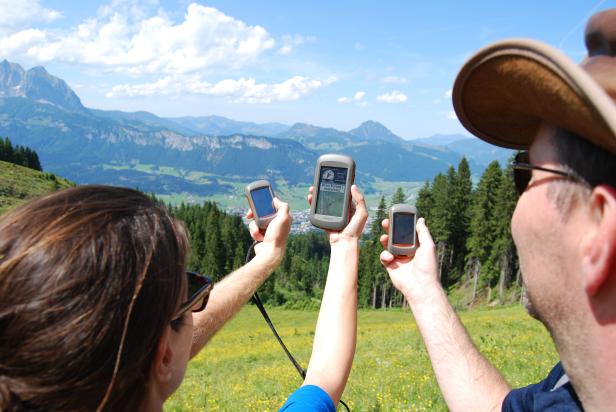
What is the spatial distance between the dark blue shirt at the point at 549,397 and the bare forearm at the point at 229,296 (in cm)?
170

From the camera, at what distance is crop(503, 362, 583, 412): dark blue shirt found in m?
1.96

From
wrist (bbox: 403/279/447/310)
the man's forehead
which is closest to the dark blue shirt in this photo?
wrist (bbox: 403/279/447/310)

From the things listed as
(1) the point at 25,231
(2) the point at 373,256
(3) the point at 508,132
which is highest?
(3) the point at 508,132

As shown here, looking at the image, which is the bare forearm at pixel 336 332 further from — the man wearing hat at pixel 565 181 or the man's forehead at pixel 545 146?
the man's forehead at pixel 545 146

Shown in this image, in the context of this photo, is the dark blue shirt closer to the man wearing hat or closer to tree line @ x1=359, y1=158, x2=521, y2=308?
the man wearing hat

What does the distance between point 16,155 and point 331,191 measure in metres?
106

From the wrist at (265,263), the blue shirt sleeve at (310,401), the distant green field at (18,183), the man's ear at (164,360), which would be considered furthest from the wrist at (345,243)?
the distant green field at (18,183)

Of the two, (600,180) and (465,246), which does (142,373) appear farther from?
(465,246)

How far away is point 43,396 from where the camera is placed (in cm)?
129

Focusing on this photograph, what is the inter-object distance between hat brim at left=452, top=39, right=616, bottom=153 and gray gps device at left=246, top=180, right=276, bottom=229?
1.81 m

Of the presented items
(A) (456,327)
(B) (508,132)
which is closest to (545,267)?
(B) (508,132)

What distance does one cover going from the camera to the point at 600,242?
1.47 meters

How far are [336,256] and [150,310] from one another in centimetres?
154

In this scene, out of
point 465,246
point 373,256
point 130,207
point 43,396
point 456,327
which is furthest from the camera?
point 373,256
